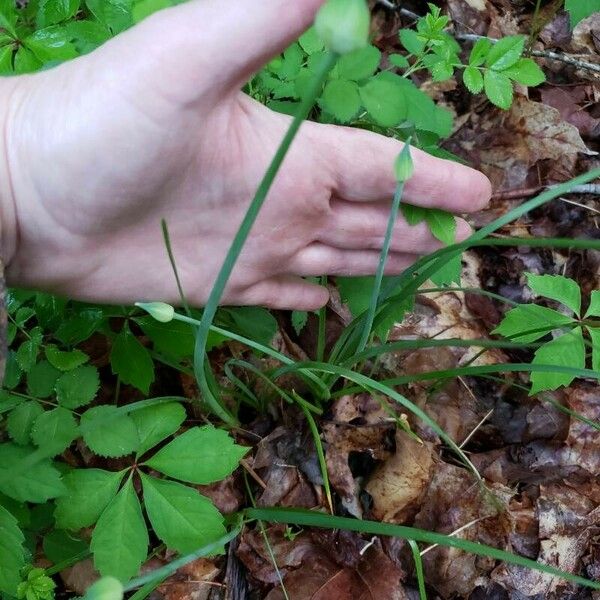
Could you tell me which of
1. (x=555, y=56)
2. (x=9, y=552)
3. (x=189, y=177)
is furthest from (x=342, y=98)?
(x=555, y=56)

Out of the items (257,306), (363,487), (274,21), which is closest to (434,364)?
(363,487)

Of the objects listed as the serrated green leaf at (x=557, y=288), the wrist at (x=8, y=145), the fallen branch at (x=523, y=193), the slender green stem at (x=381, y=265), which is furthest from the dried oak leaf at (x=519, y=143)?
the wrist at (x=8, y=145)

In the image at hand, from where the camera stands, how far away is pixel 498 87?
156cm

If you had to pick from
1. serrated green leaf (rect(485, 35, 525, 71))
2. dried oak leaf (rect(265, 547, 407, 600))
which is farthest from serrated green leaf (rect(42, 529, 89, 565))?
serrated green leaf (rect(485, 35, 525, 71))

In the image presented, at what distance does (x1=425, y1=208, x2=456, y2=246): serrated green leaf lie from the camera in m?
1.43

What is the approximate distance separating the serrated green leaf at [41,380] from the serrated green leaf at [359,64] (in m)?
0.92

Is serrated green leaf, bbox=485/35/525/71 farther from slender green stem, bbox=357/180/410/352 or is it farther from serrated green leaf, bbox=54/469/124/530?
serrated green leaf, bbox=54/469/124/530

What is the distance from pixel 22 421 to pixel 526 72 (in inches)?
57.6

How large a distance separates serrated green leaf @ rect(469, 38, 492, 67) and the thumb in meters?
0.71

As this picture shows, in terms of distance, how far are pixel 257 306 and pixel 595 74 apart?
1725 millimetres

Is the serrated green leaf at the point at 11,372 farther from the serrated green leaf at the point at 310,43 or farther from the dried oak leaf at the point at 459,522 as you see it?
the dried oak leaf at the point at 459,522

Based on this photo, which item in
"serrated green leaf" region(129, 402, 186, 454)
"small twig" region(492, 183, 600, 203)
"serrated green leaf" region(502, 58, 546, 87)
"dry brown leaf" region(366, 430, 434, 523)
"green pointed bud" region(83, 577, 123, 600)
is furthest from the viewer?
"small twig" region(492, 183, 600, 203)

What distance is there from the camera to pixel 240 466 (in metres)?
1.71

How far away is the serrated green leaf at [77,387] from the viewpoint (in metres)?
1.39
